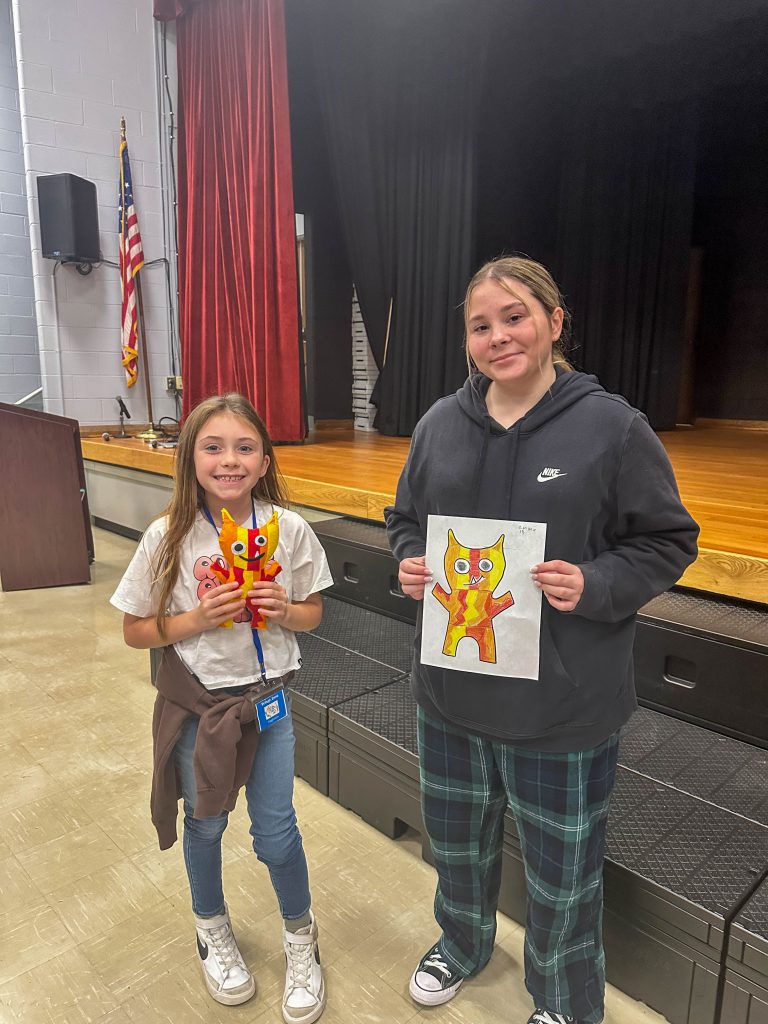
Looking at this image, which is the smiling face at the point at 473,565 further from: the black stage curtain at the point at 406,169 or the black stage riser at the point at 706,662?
the black stage curtain at the point at 406,169

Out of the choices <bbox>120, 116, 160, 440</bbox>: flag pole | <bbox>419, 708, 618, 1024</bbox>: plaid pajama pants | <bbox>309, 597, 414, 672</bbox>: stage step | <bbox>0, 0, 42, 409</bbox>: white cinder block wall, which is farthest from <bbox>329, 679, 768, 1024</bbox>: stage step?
<bbox>0, 0, 42, 409</bbox>: white cinder block wall

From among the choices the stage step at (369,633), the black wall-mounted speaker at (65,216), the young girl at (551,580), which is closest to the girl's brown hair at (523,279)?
the young girl at (551,580)

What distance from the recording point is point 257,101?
4070mm

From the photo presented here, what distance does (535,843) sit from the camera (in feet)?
3.20

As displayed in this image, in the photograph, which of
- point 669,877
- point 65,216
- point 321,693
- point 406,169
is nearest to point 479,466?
point 669,877

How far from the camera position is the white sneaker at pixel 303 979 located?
1.08m

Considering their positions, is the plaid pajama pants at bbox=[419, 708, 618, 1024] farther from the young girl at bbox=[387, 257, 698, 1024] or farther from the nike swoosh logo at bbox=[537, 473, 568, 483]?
the nike swoosh logo at bbox=[537, 473, 568, 483]

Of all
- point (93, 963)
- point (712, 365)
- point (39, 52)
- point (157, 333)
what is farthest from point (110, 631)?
point (712, 365)

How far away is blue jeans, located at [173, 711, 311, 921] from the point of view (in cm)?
109

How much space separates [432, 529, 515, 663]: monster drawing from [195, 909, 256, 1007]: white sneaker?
665mm

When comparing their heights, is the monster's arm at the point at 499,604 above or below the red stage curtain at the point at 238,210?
below

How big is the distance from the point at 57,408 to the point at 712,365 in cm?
580

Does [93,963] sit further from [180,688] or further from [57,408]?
[57,408]

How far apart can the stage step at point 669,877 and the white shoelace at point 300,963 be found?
0.39 meters
